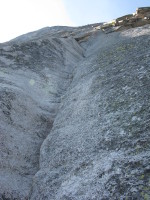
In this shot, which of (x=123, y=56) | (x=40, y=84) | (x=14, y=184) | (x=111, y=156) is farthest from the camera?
(x=40, y=84)

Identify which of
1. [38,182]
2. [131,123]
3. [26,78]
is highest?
[26,78]

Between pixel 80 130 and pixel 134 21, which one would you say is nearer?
pixel 80 130

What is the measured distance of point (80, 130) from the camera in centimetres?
564

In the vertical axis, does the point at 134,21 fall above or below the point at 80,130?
above

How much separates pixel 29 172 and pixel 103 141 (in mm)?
1446

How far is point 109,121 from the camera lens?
17.5 ft

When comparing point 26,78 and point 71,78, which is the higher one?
point 26,78

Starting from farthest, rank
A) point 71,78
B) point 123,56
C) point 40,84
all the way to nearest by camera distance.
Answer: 1. point 71,78
2. point 40,84
3. point 123,56

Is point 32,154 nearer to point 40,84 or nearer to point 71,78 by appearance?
point 40,84

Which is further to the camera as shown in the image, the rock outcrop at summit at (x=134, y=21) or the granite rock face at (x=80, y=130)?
the rock outcrop at summit at (x=134, y=21)

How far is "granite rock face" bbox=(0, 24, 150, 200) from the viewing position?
4.09m

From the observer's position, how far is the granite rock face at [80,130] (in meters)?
4.09

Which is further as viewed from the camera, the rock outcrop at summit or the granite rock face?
the rock outcrop at summit

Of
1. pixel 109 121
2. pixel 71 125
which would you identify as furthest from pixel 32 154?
pixel 109 121
